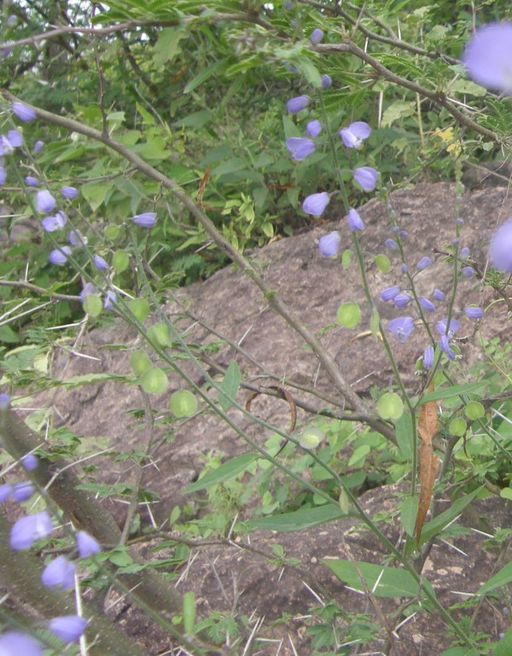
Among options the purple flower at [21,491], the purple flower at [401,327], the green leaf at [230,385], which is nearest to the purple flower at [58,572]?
the purple flower at [21,491]

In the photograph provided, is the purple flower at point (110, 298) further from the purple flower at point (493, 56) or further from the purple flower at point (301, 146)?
the purple flower at point (493, 56)

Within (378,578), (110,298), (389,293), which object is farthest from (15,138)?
(378,578)

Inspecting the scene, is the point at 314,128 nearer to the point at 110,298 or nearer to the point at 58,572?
the point at 110,298

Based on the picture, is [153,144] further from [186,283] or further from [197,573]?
[197,573]

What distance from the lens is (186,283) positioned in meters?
3.91

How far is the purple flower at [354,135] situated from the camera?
134cm

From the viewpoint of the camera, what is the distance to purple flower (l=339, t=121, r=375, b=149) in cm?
134

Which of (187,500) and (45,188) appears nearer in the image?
(45,188)

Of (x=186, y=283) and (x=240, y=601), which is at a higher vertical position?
(x=240, y=601)

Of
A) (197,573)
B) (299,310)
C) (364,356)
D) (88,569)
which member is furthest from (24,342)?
(88,569)

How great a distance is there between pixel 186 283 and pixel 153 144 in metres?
0.70

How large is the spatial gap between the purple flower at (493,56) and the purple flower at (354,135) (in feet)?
2.15

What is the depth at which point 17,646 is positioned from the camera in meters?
0.74

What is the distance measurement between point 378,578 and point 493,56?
2.93 feet
